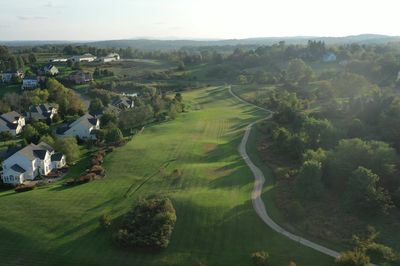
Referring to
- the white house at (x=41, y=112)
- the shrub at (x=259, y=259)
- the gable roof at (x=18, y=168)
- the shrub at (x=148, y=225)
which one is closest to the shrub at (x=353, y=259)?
the shrub at (x=259, y=259)

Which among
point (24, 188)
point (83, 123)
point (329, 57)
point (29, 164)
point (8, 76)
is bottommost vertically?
point (24, 188)

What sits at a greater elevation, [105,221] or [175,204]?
[175,204]

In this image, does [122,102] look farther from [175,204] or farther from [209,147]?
[175,204]

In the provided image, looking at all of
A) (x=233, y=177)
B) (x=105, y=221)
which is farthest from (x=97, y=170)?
(x=233, y=177)

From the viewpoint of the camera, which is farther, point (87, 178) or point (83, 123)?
point (83, 123)

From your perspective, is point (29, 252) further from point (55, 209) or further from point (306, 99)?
point (306, 99)

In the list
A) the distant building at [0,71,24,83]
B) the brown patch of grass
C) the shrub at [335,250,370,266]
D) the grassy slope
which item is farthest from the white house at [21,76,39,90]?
the shrub at [335,250,370,266]
